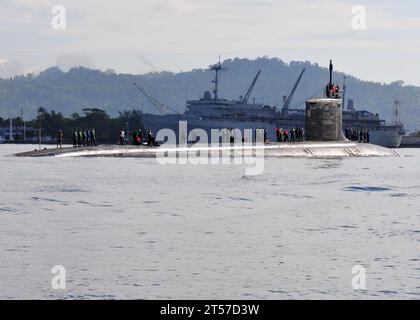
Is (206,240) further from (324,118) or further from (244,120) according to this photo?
(244,120)

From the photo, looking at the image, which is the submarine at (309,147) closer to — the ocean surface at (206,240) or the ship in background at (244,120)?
the ocean surface at (206,240)

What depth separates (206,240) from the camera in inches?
681

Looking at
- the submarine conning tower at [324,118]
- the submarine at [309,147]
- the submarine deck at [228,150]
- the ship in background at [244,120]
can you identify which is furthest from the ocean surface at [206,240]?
the ship in background at [244,120]

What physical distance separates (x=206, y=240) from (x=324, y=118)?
3939cm

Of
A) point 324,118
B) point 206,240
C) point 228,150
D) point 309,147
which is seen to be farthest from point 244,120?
point 206,240

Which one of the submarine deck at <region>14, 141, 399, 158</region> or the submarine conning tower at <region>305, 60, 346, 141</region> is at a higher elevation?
the submarine conning tower at <region>305, 60, 346, 141</region>

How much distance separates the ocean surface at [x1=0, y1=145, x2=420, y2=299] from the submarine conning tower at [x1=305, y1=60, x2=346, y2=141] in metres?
23.5

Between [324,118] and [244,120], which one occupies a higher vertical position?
[244,120]

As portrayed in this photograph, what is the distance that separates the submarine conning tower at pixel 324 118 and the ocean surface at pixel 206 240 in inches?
925

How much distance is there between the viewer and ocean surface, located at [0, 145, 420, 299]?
41.7ft

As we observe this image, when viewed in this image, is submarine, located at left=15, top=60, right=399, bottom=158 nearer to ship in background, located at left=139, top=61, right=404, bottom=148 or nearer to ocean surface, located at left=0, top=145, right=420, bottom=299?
ocean surface, located at left=0, top=145, right=420, bottom=299

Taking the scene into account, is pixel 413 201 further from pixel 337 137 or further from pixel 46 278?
pixel 337 137

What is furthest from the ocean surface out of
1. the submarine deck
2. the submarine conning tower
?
the submarine conning tower
